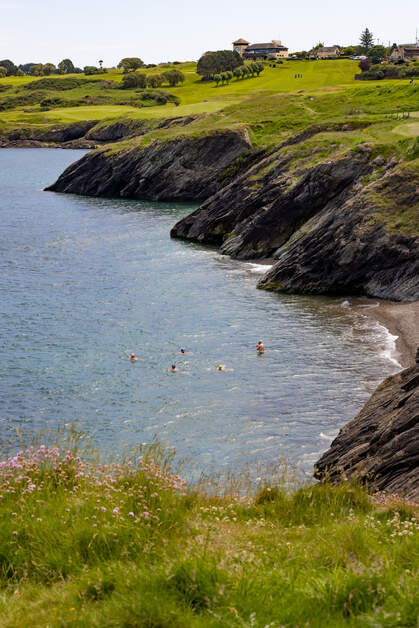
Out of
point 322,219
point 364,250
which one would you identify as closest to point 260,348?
point 364,250

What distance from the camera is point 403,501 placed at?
1460 centimetres

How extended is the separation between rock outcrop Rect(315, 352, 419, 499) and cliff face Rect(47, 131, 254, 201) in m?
89.9

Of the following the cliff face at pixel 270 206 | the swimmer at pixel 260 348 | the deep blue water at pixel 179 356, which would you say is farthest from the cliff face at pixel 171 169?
the swimmer at pixel 260 348

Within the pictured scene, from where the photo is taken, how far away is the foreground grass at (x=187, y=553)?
27.2ft

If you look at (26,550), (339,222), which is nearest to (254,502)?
(26,550)

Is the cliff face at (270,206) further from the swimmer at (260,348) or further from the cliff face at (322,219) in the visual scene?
the swimmer at (260,348)

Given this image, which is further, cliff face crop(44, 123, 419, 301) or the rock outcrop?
cliff face crop(44, 123, 419, 301)

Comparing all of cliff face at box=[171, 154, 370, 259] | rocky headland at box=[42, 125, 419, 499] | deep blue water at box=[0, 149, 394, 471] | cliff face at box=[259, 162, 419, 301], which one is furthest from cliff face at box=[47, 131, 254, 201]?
cliff face at box=[259, 162, 419, 301]

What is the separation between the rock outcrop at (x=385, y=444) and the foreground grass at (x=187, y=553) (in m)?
3.27

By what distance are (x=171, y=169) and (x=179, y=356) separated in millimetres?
80944

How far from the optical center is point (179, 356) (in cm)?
4216

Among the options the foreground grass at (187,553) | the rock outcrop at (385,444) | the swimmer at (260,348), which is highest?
the foreground grass at (187,553)

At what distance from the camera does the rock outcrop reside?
769 inches

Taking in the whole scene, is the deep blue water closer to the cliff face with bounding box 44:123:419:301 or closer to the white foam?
the white foam
